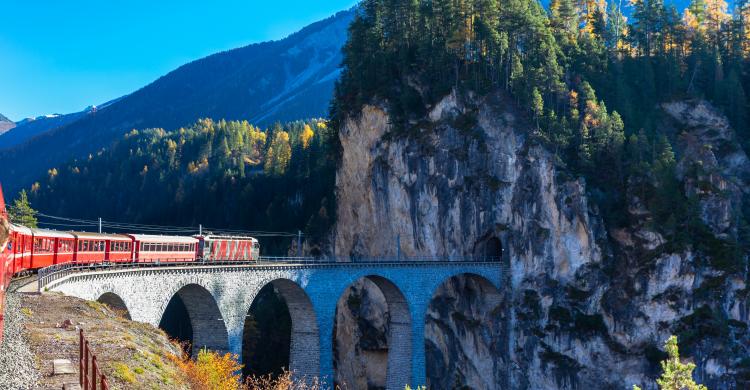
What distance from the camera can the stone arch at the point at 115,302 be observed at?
35000 mm

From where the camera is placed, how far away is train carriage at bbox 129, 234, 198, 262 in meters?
42.3

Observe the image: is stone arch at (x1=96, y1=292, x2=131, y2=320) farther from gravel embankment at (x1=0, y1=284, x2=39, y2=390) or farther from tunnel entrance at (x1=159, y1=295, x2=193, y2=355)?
tunnel entrance at (x1=159, y1=295, x2=193, y2=355)

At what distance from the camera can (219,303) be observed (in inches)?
1635

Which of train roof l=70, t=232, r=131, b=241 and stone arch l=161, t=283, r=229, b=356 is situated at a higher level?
train roof l=70, t=232, r=131, b=241

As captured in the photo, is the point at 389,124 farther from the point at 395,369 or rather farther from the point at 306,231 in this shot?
the point at 395,369

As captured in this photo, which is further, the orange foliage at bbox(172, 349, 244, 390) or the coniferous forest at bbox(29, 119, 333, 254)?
the coniferous forest at bbox(29, 119, 333, 254)

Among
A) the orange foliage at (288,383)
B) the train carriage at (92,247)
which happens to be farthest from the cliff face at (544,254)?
the train carriage at (92,247)

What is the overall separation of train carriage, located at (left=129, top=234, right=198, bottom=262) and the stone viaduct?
3.44 meters

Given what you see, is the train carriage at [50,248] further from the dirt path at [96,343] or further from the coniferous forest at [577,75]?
the coniferous forest at [577,75]

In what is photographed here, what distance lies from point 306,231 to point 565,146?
38590 millimetres

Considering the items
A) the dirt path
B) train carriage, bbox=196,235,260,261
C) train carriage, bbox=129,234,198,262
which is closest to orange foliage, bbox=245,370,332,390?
the dirt path

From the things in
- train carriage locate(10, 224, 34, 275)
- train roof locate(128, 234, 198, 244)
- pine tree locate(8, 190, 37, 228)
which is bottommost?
train carriage locate(10, 224, 34, 275)

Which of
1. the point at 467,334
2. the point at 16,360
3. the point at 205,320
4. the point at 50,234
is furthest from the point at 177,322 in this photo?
the point at 16,360

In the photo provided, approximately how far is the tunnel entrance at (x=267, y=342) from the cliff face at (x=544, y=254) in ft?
60.5
